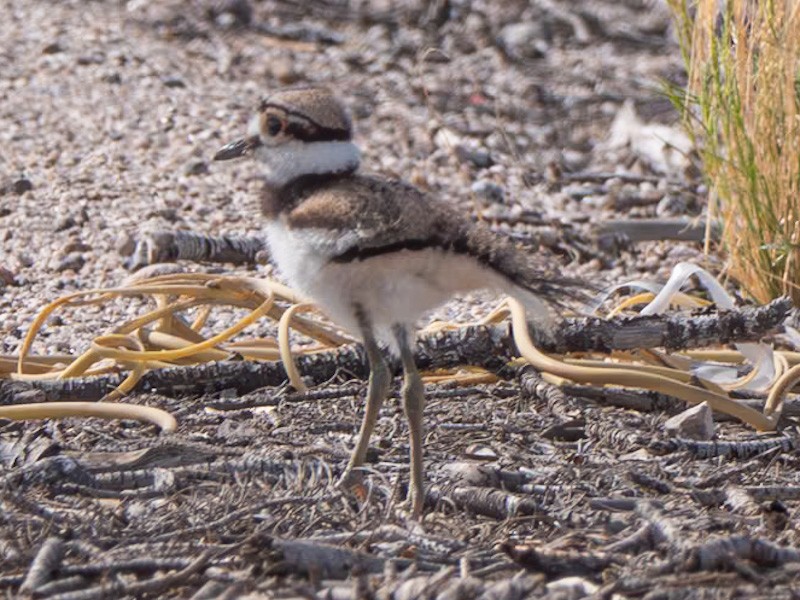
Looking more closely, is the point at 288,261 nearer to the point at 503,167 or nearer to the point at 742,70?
the point at 742,70

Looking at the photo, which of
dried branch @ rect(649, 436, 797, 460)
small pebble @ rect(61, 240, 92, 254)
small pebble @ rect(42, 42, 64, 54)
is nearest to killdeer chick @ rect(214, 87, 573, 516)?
dried branch @ rect(649, 436, 797, 460)

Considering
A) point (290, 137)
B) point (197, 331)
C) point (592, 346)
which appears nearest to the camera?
point (290, 137)

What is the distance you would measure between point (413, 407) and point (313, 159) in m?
0.55

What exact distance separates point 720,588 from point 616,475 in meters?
0.72

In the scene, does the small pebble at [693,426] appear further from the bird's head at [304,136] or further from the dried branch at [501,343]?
the bird's head at [304,136]

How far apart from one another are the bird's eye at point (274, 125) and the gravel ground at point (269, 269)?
69cm

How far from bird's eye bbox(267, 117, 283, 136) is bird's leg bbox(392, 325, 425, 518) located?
1.61 feet

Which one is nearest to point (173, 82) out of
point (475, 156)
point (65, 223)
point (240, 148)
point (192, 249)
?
point (475, 156)

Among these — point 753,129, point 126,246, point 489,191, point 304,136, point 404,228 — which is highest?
point 304,136

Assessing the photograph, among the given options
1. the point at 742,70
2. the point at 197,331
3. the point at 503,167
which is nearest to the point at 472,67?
the point at 503,167

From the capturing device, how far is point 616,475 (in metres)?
3.24

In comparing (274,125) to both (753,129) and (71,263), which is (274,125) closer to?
(753,129)

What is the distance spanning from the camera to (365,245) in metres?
2.88

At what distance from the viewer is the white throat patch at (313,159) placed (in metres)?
3.13
